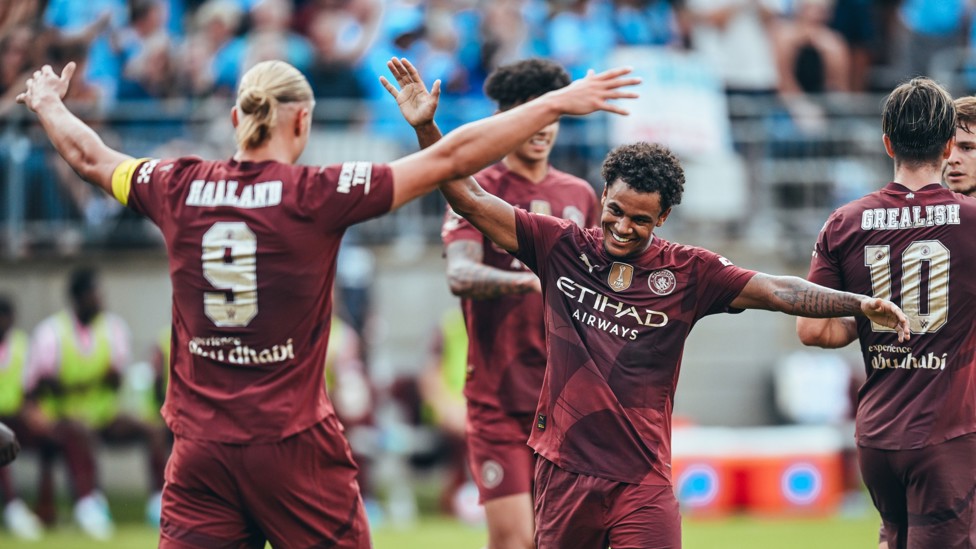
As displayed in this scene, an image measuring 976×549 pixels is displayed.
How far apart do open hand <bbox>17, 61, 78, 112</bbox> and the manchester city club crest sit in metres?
2.82

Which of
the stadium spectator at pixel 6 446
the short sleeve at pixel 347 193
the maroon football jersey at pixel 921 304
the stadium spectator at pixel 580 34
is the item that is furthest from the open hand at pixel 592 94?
the stadium spectator at pixel 580 34

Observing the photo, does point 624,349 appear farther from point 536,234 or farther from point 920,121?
point 920,121

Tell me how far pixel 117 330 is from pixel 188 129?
2.50 meters

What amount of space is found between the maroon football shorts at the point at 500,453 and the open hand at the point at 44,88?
3.06 m

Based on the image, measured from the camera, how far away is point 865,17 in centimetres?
1772

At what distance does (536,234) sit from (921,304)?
181 centimetres

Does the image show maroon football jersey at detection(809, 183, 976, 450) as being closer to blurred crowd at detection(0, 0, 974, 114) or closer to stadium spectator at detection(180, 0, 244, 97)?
blurred crowd at detection(0, 0, 974, 114)

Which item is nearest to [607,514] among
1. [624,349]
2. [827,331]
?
[624,349]

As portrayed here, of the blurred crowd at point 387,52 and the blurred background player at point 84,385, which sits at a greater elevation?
the blurred crowd at point 387,52

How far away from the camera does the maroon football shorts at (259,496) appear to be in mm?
5691

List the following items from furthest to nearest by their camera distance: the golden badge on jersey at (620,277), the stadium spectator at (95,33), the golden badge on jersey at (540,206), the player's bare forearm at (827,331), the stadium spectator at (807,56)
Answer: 1. the stadium spectator at (807,56)
2. the stadium spectator at (95,33)
3. the golden badge on jersey at (540,206)
4. the player's bare forearm at (827,331)
5. the golden badge on jersey at (620,277)

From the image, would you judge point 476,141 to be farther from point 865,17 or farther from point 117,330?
point 865,17

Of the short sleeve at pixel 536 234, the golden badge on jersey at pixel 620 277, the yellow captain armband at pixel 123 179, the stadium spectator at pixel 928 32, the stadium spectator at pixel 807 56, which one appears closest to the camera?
the yellow captain armband at pixel 123 179

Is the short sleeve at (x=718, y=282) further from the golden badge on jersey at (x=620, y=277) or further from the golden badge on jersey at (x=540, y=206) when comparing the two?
the golden badge on jersey at (x=540, y=206)
